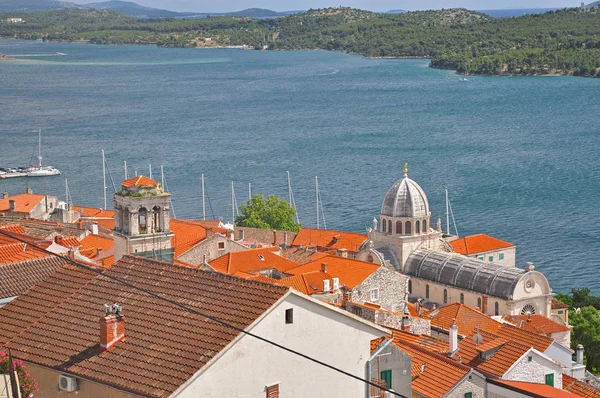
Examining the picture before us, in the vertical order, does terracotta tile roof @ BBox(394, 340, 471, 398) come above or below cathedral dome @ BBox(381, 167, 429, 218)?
above

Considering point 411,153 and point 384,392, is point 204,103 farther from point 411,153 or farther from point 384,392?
point 384,392

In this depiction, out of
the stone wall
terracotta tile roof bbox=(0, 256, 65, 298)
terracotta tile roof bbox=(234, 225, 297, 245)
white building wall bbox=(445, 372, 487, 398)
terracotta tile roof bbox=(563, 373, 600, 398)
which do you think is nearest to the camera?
terracotta tile roof bbox=(0, 256, 65, 298)

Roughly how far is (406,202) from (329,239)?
992cm

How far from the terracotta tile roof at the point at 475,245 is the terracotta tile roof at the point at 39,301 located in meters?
34.5

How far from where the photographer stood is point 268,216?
203 feet

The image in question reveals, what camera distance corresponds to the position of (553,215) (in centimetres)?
7606

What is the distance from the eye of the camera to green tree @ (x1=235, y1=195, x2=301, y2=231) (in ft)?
198

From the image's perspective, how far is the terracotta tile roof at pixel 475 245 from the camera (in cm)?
5028

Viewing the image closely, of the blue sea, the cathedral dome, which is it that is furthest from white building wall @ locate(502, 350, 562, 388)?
the blue sea

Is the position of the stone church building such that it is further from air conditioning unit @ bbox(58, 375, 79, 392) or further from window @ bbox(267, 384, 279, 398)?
air conditioning unit @ bbox(58, 375, 79, 392)

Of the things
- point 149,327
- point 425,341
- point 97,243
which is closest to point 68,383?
point 149,327

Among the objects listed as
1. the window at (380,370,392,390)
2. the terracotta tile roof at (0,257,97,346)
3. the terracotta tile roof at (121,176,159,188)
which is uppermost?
the terracotta tile roof at (0,257,97,346)

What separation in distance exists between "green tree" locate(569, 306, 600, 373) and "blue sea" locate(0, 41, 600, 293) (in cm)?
1431

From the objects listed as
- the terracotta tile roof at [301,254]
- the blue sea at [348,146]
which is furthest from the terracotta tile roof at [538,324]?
the blue sea at [348,146]
